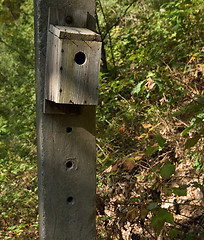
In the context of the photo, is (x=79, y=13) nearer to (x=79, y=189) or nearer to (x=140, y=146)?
(x=79, y=189)

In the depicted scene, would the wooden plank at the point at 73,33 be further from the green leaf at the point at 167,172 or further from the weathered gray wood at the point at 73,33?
the green leaf at the point at 167,172

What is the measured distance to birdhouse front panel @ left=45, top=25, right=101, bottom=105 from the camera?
1634 millimetres

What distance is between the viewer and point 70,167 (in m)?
1.86

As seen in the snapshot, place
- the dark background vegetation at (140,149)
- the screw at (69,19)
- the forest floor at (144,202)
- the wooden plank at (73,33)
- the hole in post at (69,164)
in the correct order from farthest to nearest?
the dark background vegetation at (140,149) < the forest floor at (144,202) < the hole in post at (69,164) < the screw at (69,19) < the wooden plank at (73,33)

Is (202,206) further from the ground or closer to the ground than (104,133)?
closer to the ground

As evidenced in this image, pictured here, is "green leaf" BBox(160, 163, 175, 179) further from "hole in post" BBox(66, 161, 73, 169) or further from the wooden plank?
the wooden plank

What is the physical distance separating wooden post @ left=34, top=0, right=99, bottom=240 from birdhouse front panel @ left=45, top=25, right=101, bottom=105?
13 millimetres

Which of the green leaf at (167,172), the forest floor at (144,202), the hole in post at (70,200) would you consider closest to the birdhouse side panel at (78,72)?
the hole in post at (70,200)

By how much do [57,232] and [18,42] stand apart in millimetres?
6930

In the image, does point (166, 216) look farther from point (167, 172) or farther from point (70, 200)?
point (70, 200)

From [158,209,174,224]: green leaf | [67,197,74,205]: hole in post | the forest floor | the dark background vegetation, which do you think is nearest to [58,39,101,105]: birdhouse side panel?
[67,197,74,205]: hole in post

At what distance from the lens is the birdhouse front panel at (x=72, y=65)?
1634 millimetres

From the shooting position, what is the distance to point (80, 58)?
172cm

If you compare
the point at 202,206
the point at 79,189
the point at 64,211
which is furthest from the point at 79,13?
the point at 202,206
